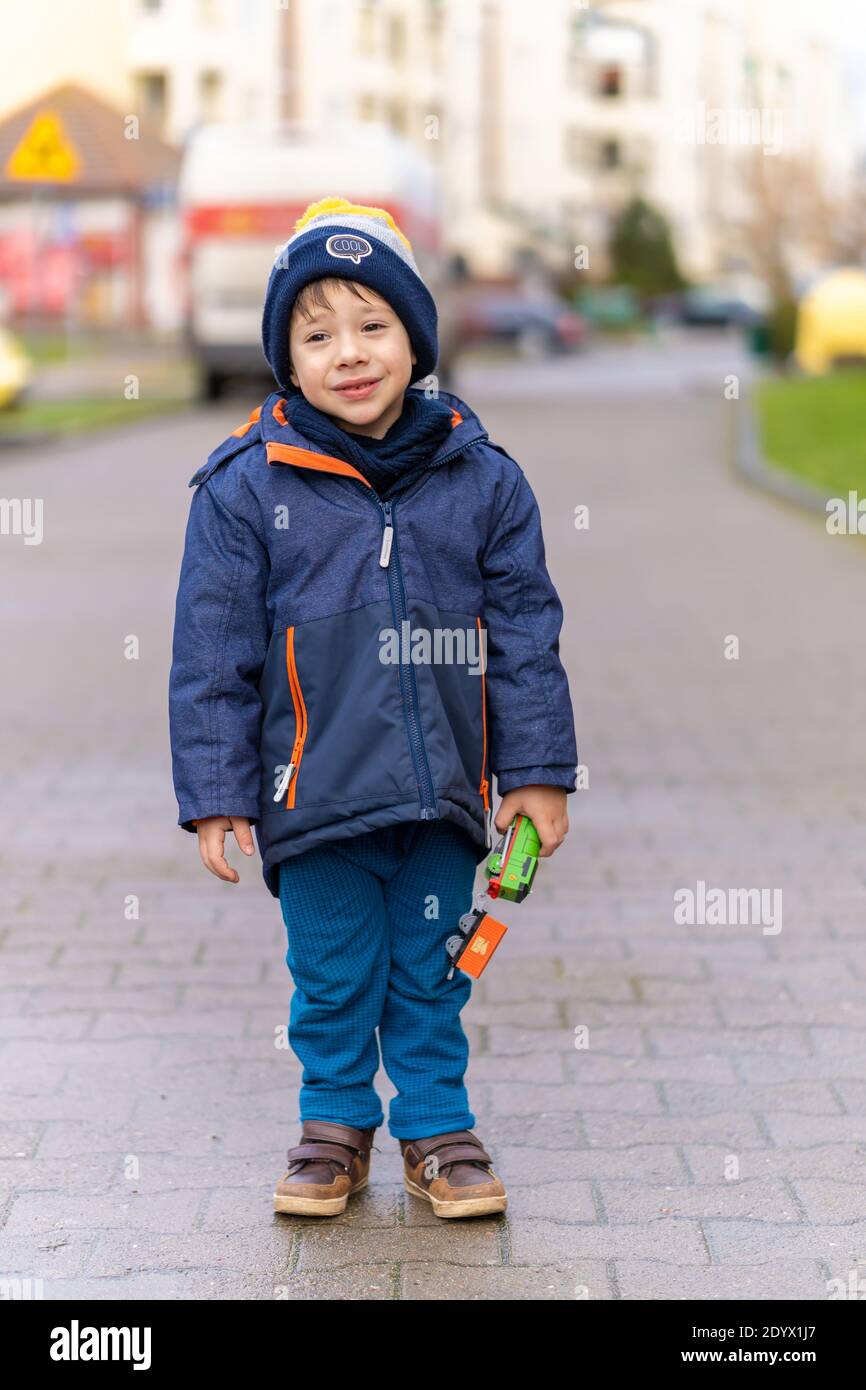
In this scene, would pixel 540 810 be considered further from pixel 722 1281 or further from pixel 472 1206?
pixel 722 1281

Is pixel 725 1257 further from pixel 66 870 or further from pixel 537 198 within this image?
pixel 537 198

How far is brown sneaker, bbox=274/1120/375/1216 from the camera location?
3564mm

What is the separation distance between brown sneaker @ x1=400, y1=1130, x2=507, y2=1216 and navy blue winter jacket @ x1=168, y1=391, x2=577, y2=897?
1.80 ft

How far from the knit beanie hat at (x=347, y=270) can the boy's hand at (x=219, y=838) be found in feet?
2.41

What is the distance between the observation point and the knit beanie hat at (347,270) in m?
3.47

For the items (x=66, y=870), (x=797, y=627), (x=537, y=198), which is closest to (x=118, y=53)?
(x=537, y=198)

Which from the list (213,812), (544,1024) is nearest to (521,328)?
(544,1024)

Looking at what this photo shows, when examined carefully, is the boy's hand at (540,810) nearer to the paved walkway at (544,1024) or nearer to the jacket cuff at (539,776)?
the jacket cuff at (539,776)

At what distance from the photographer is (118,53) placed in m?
56.2

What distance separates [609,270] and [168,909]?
74562mm

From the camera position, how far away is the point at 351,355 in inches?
137

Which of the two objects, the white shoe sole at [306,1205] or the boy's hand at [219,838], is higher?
the boy's hand at [219,838]

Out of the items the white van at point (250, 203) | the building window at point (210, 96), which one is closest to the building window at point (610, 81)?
the building window at point (210, 96)

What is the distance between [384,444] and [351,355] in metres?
0.15
